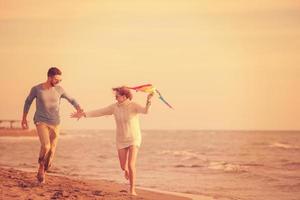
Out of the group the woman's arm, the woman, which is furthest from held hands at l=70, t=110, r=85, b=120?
the woman's arm

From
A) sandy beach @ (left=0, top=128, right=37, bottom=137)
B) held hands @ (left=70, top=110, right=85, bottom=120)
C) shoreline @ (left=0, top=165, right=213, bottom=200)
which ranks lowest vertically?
shoreline @ (left=0, top=165, right=213, bottom=200)

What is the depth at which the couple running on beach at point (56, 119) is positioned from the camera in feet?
21.5

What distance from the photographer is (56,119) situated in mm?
6656

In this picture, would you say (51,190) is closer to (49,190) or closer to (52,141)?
(49,190)

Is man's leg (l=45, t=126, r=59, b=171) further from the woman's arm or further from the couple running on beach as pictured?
the woman's arm

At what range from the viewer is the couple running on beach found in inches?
259

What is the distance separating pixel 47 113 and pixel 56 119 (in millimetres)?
137

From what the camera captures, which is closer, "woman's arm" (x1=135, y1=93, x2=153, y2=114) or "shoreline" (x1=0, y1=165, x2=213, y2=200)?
"shoreline" (x1=0, y1=165, x2=213, y2=200)

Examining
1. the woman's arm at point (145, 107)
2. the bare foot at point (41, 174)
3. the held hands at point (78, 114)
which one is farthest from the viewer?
the held hands at point (78, 114)

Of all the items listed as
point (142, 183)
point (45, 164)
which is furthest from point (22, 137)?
point (45, 164)

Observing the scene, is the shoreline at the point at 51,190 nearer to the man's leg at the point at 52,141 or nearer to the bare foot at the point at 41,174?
the bare foot at the point at 41,174

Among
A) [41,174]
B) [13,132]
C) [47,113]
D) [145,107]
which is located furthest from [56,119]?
[13,132]

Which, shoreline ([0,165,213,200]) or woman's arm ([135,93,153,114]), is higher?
woman's arm ([135,93,153,114])

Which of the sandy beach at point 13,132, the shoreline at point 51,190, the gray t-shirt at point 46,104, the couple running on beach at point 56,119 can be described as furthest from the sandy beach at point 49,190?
the sandy beach at point 13,132
